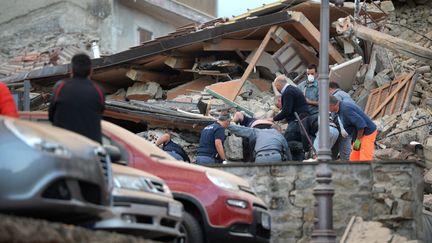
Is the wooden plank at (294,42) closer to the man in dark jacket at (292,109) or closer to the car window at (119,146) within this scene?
the man in dark jacket at (292,109)

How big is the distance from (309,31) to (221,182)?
11546mm

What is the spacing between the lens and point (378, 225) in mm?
15000

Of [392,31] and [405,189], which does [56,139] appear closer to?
[405,189]

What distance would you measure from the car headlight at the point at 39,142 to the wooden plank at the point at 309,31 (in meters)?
13.9

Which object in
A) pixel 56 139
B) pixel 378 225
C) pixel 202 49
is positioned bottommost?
pixel 378 225

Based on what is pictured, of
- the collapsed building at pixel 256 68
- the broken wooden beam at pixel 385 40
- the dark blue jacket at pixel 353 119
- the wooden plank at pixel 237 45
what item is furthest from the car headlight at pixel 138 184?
the wooden plank at pixel 237 45

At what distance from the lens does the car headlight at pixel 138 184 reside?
→ 33.8ft

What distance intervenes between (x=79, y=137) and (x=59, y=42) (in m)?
23.2

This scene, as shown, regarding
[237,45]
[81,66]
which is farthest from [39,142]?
[237,45]

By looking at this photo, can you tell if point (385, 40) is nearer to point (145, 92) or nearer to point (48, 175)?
point (145, 92)

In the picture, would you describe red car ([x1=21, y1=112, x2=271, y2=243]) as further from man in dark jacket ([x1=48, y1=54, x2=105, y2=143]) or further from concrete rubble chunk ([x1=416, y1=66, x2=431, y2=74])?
concrete rubble chunk ([x1=416, y1=66, x2=431, y2=74])

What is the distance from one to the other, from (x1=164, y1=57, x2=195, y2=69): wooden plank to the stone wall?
886 centimetres

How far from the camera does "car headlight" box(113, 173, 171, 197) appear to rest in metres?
10.3

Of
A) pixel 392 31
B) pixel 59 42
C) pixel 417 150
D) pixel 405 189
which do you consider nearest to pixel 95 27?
pixel 59 42
